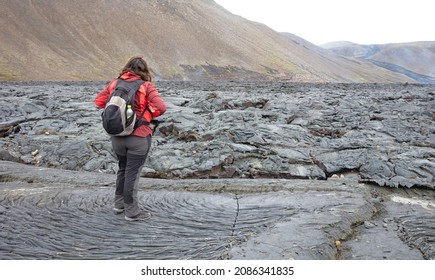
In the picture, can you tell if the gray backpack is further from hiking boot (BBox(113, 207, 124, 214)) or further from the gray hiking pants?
hiking boot (BBox(113, 207, 124, 214))

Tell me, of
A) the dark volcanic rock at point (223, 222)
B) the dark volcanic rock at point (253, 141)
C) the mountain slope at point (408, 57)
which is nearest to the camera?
the dark volcanic rock at point (223, 222)

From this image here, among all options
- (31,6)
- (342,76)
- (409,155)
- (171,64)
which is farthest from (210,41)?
(409,155)

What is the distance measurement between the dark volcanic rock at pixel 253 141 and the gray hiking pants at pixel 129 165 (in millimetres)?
2958

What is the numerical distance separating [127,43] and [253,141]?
61335 mm

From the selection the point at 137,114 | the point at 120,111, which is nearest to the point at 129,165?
the point at 137,114

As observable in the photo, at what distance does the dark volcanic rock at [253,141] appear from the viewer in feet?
27.5

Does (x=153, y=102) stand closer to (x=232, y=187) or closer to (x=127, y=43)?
(x=232, y=187)

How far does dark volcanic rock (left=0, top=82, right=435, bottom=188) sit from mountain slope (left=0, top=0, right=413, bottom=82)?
3874 cm

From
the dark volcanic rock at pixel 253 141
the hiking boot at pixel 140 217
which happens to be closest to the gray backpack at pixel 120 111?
the hiking boot at pixel 140 217

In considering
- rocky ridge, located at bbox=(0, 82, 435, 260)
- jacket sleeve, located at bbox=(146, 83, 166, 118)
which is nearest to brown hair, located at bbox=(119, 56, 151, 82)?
jacket sleeve, located at bbox=(146, 83, 166, 118)

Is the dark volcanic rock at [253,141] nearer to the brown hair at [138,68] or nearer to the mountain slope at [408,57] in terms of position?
the brown hair at [138,68]

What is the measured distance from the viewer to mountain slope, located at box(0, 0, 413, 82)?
5309 cm

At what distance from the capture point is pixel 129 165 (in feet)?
17.0
